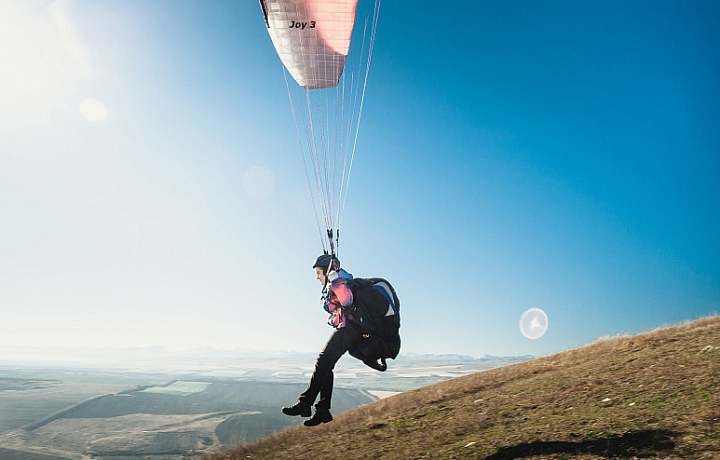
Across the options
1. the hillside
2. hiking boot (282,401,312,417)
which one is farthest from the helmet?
the hillside

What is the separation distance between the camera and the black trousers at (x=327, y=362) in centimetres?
551

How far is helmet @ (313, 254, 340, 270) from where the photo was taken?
5.62m

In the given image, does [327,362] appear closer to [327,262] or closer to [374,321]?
[374,321]

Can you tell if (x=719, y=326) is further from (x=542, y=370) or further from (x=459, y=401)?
(x=459, y=401)

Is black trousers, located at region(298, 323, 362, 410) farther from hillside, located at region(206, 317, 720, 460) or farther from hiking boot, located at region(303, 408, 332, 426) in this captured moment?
hillside, located at region(206, 317, 720, 460)

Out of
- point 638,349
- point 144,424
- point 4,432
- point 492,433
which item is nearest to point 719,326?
point 638,349

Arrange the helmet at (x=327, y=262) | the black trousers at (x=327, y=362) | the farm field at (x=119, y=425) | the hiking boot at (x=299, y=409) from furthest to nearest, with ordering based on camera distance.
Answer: the farm field at (x=119, y=425), the helmet at (x=327, y=262), the black trousers at (x=327, y=362), the hiking boot at (x=299, y=409)

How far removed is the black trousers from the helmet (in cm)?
A: 87

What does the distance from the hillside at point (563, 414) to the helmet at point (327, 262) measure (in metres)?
3.24

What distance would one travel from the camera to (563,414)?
20.3ft

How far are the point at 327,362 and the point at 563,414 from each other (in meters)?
3.88

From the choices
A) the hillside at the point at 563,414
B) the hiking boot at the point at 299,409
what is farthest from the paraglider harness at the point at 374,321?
the hillside at the point at 563,414

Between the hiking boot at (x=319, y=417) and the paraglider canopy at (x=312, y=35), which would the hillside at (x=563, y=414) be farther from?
the paraglider canopy at (x=312, y=35)

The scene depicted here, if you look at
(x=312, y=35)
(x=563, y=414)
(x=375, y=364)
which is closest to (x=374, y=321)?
(x=375, y=364)
